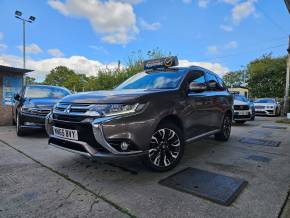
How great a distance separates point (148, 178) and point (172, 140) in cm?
66

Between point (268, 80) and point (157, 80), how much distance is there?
32.4 metres

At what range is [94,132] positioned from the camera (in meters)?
2.63

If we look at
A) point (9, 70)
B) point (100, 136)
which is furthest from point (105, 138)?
point (9, 70)

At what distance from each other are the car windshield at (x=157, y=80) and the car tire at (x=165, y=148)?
0.74 meters

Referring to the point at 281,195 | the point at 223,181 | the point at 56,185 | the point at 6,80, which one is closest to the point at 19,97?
the point at 6,80

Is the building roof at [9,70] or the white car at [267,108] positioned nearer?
the building roof at [9,70]

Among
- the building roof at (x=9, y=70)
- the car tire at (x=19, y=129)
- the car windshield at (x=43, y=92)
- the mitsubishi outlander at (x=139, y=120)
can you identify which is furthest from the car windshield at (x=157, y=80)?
the building roof at (x=9, y=70)

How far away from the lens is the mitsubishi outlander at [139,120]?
105 inches

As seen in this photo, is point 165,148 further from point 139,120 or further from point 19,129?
point 19,129

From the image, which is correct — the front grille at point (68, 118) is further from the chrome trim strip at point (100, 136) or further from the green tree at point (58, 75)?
the green tree at point (58, 75)

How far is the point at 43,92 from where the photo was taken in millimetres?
6828

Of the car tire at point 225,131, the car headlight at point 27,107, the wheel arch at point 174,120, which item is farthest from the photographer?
the car headlight at point 27,107

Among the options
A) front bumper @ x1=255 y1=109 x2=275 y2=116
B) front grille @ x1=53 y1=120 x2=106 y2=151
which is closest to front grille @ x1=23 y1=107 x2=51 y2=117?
front grille @ x1=53 y1=120 x2=106 y2=151

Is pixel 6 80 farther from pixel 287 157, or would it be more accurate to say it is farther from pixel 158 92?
pixel 287 157
